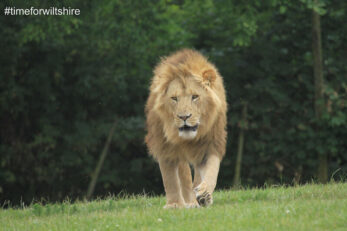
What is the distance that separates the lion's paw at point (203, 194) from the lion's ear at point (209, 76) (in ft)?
3.78

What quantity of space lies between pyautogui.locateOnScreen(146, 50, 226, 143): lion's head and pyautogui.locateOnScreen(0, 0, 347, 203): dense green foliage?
6.85m

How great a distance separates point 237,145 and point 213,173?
9.24 m

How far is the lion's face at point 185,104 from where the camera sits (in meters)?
6.55

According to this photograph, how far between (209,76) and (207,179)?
1.15 metres

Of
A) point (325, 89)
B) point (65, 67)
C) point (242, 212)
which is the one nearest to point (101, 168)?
point (65, 67)

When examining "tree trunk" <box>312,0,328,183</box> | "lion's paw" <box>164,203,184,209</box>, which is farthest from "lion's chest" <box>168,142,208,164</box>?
"tree trunk" <box>312,0,328,183</box>

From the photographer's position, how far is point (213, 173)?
6750 millimetres

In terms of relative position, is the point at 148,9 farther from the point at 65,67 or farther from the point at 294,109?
the point at 294,109

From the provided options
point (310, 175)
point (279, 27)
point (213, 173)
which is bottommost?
point (310, 175)

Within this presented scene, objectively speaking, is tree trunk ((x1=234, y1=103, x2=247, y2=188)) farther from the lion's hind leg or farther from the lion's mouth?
the lion's mouth

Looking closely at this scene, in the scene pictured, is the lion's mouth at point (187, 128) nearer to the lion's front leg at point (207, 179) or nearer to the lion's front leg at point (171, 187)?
the lion's front leg at point (207, 179)

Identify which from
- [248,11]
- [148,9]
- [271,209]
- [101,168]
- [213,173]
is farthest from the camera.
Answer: [101,168]

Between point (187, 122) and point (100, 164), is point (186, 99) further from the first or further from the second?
point (100, 164)

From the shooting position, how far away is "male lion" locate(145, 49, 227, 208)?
661 centimetres
